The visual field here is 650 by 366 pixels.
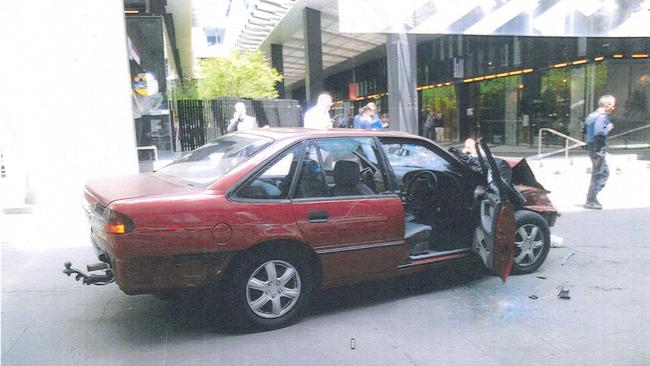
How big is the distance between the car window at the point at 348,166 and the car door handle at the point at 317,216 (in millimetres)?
166

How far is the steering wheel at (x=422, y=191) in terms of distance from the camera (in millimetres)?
5047

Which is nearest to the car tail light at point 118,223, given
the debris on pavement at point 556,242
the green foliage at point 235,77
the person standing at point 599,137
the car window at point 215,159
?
the car window at point 215,159

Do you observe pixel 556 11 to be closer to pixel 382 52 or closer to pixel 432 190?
pixel 432 190

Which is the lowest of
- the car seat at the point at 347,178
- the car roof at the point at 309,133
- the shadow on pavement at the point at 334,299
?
the shadow on pavement at the point at 334,299

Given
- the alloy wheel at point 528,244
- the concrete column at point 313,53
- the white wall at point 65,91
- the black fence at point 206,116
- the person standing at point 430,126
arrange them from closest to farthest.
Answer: the alloy wheel at point 528,244, the white wall at point 65,91, the black fence at point 206,116, the concrete column at point 313,53, the person standing at point 430,126

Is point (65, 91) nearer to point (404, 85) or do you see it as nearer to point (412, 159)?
point (412, 159)

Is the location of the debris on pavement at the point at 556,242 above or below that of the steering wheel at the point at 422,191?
below

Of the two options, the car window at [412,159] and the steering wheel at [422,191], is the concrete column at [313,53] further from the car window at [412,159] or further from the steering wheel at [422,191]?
the steering wheel at [422,191]

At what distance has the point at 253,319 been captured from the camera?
3781 millimetres

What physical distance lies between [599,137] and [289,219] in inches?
257

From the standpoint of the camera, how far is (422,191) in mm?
5051

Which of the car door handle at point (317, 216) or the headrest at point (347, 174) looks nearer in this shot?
the car door handle at point (317, 216)

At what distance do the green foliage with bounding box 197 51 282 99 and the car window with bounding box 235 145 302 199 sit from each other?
13.9 metres

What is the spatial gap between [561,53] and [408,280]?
56.3 ft
